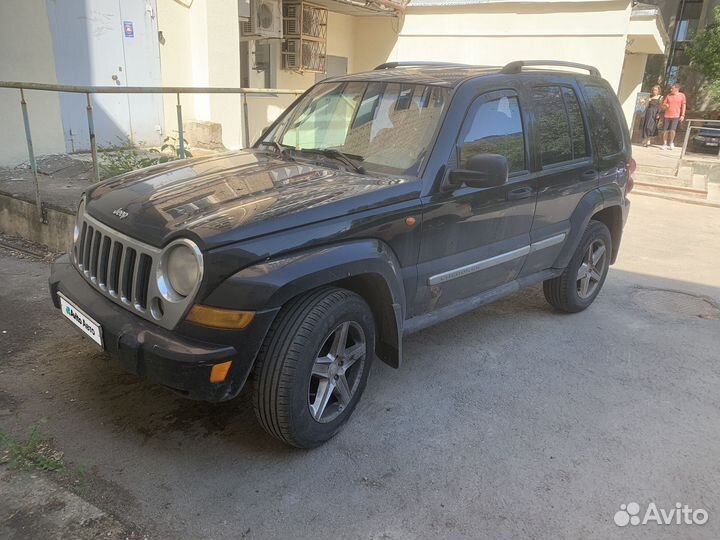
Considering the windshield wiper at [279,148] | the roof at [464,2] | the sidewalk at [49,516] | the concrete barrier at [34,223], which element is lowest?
the sidewalk at [49,516]

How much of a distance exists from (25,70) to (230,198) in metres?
6.17

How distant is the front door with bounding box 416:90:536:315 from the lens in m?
3.32

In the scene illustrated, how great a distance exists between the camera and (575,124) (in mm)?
4332

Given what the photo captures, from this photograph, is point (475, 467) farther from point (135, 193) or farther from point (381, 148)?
point (135, 193)

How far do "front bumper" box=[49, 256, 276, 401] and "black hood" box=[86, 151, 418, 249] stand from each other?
0.39 meters

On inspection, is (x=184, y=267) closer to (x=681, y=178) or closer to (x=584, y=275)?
(x=584, y=275)

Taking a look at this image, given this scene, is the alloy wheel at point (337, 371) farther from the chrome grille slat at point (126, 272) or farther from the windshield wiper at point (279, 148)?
the windshield wiper at point (279, 148)

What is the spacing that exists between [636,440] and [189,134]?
8321 mm

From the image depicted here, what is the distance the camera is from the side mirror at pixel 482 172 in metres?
3.12

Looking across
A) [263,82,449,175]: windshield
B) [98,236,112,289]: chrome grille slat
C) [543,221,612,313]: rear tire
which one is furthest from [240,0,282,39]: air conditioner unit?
[98,236,112,289]: chrome grille slat

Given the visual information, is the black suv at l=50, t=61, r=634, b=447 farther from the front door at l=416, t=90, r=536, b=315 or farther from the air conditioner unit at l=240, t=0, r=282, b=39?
the air conditioner unit at l=240, t=0, r=282, b=39

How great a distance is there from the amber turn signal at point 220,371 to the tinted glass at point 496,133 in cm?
180

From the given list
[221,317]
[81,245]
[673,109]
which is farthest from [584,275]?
[673,109]

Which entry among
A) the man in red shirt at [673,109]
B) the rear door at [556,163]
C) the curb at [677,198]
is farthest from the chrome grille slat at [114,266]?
the man in red shirt at [673,109]
